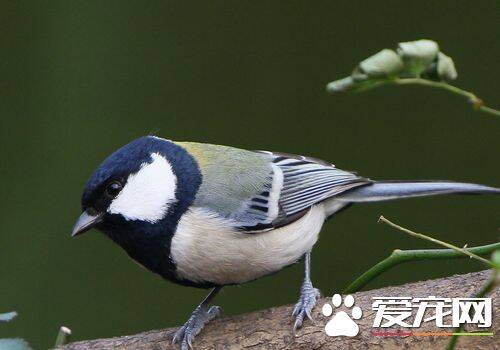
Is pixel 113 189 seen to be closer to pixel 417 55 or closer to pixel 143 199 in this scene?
pixel 143 199

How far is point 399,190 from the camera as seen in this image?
87.8 inches

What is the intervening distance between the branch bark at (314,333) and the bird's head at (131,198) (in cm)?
22

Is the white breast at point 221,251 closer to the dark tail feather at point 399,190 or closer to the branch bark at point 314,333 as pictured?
the branch bark at point 314,333

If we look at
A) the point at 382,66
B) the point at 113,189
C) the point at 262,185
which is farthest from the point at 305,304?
the point at 382,66

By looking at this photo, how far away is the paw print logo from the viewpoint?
1.87 metres

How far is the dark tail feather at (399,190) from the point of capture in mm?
2133

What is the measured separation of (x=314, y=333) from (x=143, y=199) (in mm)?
426

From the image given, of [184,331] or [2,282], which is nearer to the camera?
[184,331]

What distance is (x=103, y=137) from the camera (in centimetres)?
360

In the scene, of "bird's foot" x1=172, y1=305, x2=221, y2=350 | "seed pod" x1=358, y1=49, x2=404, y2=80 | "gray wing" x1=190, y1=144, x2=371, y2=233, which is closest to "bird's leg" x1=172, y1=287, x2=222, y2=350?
"bird's foot" x1=172, y1=305, x2=221, y2=350

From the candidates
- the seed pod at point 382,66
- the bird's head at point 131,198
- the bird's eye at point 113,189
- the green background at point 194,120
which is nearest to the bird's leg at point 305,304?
the bird's head at point 131,198

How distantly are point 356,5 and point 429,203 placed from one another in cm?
71

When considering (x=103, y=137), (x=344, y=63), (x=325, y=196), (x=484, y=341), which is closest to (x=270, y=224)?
(x=325, y=196)

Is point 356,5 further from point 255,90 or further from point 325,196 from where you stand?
point 325,196
